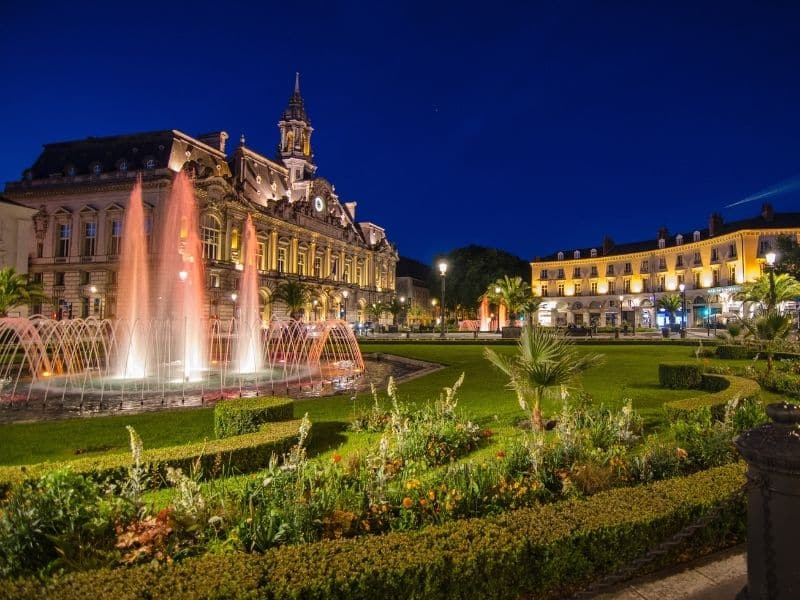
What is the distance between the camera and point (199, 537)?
4746 millimetres

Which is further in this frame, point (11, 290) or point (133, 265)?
point (133, 265)

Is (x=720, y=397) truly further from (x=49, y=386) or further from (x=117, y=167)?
(x=117, y=167)

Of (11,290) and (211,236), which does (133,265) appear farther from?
(211,236)

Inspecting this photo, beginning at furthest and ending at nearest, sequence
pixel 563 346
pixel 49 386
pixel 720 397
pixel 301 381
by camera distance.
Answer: pixel 301 381 → pixel 49 386 → pixel 720 397 → pixel 563 346

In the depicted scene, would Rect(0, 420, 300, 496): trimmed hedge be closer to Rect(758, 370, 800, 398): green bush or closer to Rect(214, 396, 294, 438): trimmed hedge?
Rect(214, 396, 294, 438): trimmed hedge

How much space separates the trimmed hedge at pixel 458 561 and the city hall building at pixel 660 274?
5697cm

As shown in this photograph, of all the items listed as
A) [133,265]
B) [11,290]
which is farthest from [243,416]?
[133,265]

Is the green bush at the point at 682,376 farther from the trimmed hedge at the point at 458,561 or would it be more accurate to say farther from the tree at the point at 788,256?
the tree at the point at 788,256

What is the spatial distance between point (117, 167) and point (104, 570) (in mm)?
56355

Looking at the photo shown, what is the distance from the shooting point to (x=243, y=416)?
9438 mm

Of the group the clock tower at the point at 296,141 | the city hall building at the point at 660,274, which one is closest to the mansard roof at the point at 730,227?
the city hall building at the point at 660,274

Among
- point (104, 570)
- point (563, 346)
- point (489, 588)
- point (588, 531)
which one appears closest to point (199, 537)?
point (104, 570)

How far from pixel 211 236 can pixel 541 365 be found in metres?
52.8

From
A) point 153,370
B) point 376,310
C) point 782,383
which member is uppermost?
point 376,310
